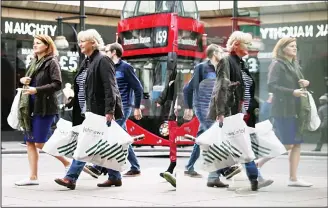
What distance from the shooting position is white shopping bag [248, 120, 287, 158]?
419 cm

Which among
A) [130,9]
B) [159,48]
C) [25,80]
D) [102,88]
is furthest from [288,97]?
[130,9]

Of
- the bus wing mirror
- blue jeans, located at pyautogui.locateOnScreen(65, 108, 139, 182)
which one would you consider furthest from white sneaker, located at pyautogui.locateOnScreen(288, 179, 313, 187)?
blue jeans, located at pyautogui.locateOnScreen(65, 108, 139, 182)

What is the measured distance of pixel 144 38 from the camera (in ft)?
20.8

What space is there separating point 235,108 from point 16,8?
1405cm

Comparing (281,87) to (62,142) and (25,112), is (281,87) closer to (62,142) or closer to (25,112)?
(62,142)

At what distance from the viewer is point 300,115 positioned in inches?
162

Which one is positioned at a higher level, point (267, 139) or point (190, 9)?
point (190, 9)

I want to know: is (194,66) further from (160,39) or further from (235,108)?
(160,39)

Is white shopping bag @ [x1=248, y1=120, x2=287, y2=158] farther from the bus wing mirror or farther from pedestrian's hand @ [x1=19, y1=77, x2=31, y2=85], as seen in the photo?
pedestrian's hand @ [x1=19, y1=77, x2=31, y2=85]

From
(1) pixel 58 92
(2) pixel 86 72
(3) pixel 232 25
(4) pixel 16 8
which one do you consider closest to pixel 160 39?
(2) pixel 86 72

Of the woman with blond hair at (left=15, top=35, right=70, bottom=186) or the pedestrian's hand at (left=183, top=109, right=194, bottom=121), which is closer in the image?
the pedestrian's hand at (left=183, top=109, right=194, bottom=121)

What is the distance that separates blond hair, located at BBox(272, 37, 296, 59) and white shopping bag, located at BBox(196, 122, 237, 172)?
2.26 feet

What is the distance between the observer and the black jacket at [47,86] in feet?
21.9

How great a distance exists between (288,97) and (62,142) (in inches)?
120
